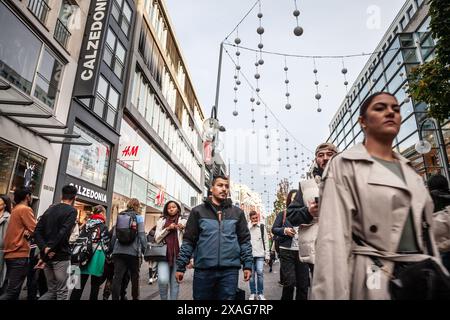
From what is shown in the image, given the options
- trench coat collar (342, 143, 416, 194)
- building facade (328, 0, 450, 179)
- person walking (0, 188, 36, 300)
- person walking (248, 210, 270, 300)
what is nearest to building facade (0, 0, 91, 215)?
person walking (0, 188, 36, 300)

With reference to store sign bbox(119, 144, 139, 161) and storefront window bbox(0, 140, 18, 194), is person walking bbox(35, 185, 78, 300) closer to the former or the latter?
storefront window bbox(0, 140, 18, 194)

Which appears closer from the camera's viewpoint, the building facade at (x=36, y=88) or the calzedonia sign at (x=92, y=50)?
the building facade at (x=36, y=88)

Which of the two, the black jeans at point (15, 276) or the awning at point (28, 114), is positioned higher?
the awning at point (28, 114)

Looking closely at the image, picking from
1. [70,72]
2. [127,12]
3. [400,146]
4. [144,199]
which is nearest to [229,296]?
[70,72]

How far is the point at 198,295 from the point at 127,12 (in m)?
19.2

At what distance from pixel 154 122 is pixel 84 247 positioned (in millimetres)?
17683

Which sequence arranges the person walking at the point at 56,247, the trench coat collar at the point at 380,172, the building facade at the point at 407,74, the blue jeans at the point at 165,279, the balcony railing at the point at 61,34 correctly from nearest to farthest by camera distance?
the trench coat collar at the point at 380,172 < the person walking at the point at 56,247 < the blue jeans at the point at 165,279 < the balcony railing at the point at 61,34 < the building facade at the point at 407,74

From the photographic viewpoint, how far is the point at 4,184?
9.18 meters

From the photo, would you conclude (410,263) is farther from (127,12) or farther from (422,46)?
(422,46)

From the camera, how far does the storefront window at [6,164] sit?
9133 mm

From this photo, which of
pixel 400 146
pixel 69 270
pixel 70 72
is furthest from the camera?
pixel 400 146

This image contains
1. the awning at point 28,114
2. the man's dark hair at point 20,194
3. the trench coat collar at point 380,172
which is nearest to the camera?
the trench coat collar at point 380,172

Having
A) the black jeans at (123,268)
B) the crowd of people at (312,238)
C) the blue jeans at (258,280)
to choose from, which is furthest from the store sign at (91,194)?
the blue jeans at (258,280)

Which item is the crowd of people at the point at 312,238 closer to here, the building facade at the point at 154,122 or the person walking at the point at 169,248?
the person walking at the point at 169,248
